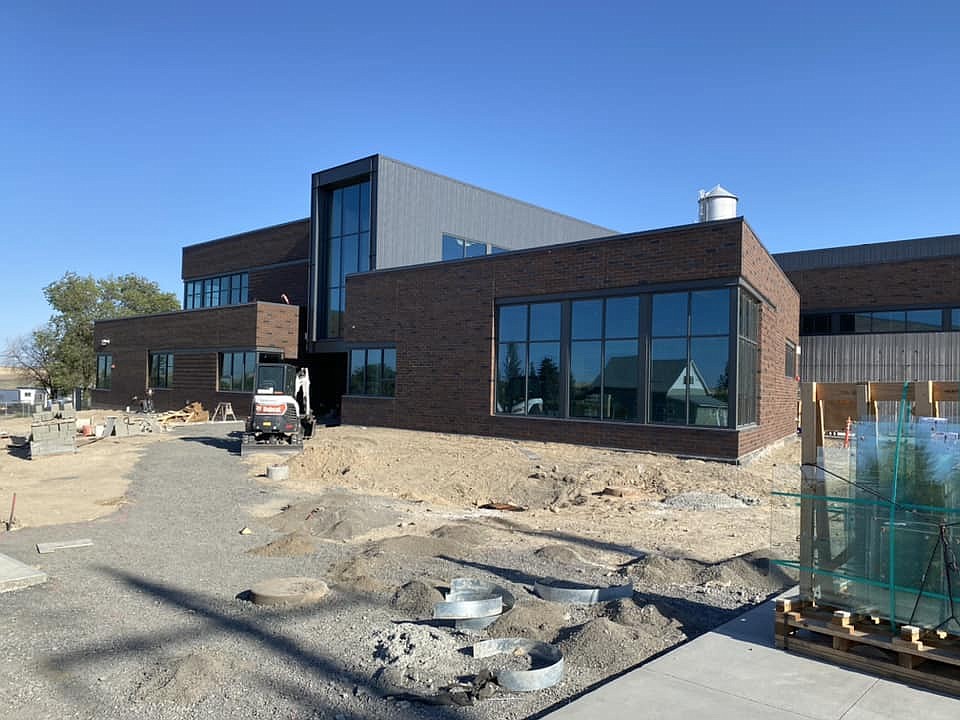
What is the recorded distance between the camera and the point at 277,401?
2084 centimetres

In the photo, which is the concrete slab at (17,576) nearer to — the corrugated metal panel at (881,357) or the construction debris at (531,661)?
the construction debris at (531,661)

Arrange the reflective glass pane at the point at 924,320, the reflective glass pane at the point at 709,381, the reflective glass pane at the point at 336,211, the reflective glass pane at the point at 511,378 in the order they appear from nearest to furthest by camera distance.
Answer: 1. the reflective glass pane at the point at 709,381
2. the reflective glass pane at the point at 511,378
3. the reflective glass pane at the point at 924,320
4. the reflective glass pane at the point at 336,211

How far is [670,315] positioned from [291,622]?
14.3 metres

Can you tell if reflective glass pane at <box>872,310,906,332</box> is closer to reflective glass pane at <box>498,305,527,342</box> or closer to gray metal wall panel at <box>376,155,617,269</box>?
gray metal wall panel at <box>376,155,617,269</box>

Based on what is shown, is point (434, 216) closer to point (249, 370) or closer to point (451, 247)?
point (451, 247)

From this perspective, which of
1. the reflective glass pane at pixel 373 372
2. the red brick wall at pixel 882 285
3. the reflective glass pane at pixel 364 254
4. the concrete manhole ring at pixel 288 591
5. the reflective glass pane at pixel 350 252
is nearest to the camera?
the concrete manhole ring at pixel 288 591

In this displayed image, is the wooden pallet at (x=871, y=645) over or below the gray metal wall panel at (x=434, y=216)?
below

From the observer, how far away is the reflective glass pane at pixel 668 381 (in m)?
18.3

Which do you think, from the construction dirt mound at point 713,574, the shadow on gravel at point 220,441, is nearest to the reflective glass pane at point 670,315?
→ the construction dirt mound at point 713,574

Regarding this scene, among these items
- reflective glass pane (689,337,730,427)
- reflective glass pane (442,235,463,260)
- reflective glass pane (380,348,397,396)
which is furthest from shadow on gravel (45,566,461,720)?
reflective glass pane (442,235,463,260)

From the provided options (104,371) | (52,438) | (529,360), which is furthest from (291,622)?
(104,371)

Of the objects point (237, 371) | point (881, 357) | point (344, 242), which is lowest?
point (237, 371)

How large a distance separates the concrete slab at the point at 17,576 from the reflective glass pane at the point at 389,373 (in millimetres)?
18421

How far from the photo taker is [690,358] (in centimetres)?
1822
